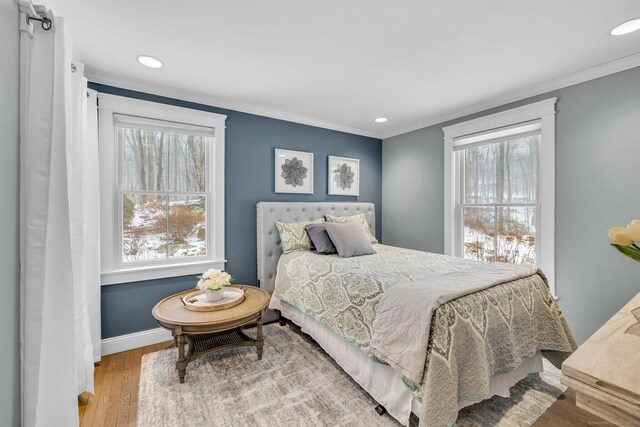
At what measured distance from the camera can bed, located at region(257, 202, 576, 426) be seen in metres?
1.43

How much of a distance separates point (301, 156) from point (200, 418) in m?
2.75

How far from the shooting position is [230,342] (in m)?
2.42

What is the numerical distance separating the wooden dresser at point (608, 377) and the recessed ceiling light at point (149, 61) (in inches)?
113

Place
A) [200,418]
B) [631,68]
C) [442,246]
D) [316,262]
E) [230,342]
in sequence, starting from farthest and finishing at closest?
[442,246] → [316,262] → [230,342] → [631,68] → [200,418]

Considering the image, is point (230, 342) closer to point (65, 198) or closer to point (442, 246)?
point (65, 198)

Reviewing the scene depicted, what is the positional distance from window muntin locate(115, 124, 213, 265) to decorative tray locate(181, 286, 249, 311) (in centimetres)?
63

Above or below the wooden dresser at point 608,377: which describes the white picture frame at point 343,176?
above

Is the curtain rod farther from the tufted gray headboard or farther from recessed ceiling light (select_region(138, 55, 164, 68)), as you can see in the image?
the tufted gray headboard

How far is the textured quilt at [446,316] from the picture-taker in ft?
4.62

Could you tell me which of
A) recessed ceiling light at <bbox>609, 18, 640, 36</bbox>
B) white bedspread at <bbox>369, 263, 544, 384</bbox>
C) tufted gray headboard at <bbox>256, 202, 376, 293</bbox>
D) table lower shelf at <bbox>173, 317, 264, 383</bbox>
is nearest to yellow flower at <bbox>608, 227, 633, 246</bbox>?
white bedspread at <bbox>369, 263, 544, 384</bbox>

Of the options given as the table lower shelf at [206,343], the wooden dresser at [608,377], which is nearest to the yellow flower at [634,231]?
the wooden dresser at [608,377]

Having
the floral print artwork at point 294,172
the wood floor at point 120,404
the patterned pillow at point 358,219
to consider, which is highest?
the floral print artwork at point 294,172

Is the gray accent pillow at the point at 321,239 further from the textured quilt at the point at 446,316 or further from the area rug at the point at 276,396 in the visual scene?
the area rug at the point at 276,396

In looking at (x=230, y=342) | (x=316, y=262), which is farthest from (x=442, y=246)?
(x=230, y=342)
